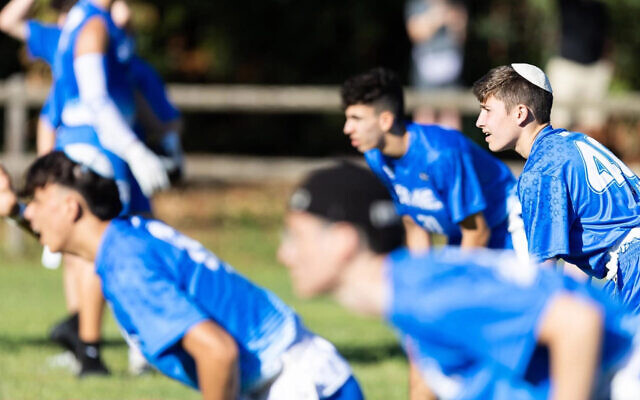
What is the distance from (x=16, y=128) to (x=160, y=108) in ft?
19.7

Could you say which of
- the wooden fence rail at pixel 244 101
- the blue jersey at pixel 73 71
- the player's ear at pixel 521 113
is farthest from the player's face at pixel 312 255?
the wooden fence rail at pixel 244 101

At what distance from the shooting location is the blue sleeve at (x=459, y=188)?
5.37 m

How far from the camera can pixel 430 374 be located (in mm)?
3029

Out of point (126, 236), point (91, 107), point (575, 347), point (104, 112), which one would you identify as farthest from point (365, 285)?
point (91, 107)

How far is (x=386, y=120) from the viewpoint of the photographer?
5508 millimetres

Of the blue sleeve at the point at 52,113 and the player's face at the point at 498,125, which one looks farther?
the blue sleeve at the point at 52,113

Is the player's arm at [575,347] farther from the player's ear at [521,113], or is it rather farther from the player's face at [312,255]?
the player's ear at [521,113]

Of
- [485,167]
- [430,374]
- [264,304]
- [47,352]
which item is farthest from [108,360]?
[430,374]

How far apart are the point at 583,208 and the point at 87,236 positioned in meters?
1.82

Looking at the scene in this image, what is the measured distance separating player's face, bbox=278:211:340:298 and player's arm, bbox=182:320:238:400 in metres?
0.58

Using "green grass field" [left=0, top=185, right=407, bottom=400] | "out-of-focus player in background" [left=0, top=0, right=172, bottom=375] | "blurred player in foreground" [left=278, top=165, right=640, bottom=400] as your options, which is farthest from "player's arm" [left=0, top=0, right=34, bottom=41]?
"blurred player in foreground" [left=278, top=165, right=640, bottom=400]

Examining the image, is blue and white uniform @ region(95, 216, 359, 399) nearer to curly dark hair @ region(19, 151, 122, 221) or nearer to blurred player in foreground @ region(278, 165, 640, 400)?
curly dark hair @ region(19, 151, 122, 221)

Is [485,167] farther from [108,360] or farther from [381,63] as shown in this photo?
[381,63]

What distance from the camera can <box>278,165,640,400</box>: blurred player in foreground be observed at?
2729 millimetres
